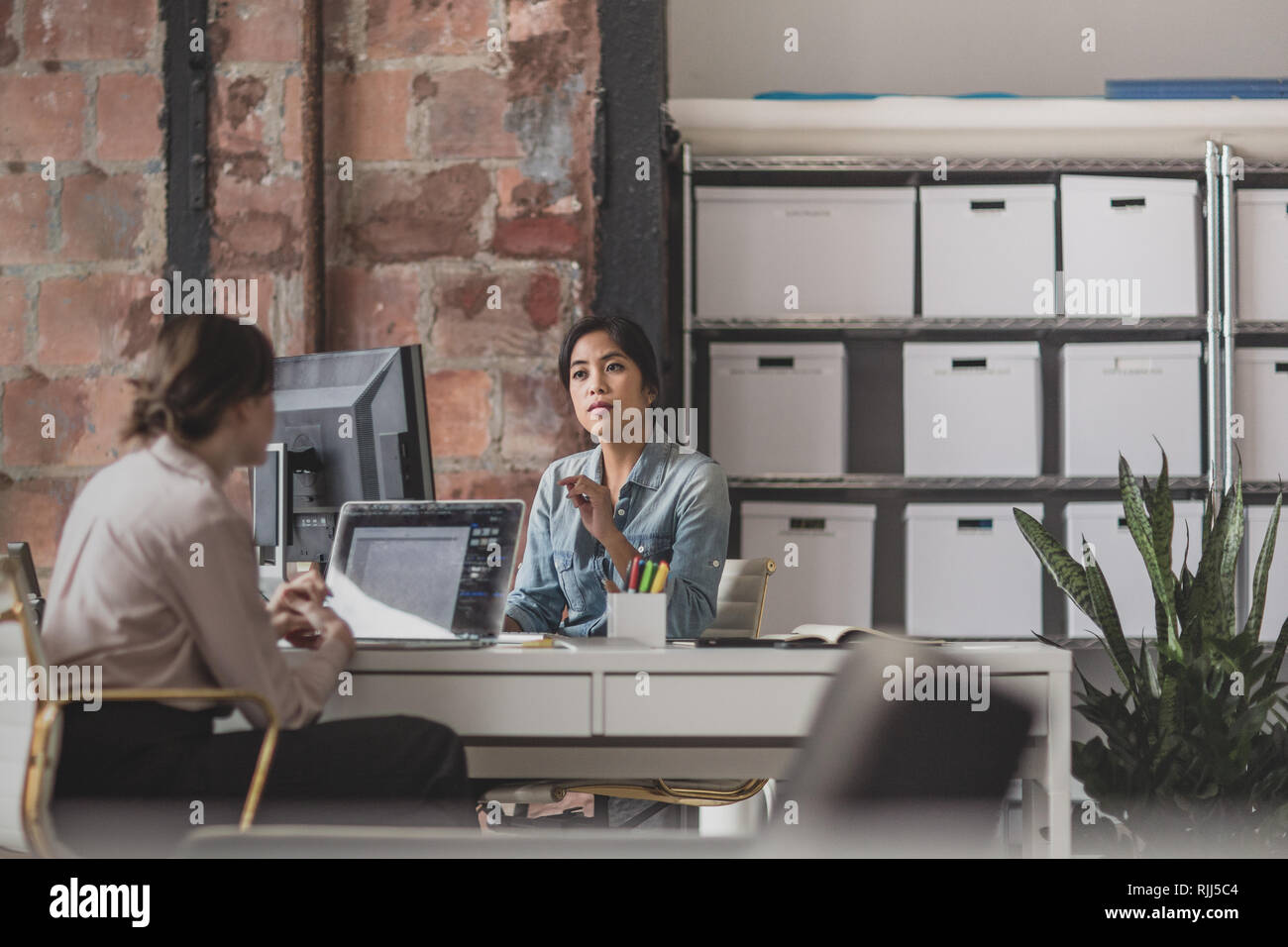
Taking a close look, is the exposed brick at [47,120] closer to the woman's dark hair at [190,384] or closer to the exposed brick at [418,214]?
the exposed brick at [418,214]

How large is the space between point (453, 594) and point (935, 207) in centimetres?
185

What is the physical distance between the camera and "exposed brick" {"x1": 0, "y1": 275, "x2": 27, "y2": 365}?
2506 millimetres

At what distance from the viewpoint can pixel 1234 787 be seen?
197 cm

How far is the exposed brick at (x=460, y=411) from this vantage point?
2475 mm

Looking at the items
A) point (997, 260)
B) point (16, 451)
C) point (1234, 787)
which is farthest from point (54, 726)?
point (997, 260)

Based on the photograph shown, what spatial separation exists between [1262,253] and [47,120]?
114 inches

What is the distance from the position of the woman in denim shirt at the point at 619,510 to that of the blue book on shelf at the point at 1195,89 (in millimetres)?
1521

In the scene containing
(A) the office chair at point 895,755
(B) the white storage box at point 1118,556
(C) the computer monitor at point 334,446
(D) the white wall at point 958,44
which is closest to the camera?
(A) the office chair at point 895,755

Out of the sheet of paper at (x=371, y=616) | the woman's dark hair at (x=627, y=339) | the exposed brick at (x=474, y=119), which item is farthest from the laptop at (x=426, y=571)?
the exposed brick at (x=474, y=119)

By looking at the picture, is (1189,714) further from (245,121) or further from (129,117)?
(129,117)

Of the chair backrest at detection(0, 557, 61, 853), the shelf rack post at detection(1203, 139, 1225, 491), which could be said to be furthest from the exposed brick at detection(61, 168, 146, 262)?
the shelf rack post at detection(1203, 139, 1225, 491)

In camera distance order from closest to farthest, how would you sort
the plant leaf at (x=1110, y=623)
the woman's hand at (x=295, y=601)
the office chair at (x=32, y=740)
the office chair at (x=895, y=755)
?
the office chair at (x=895, y=755) → the office chair at (x=32, y=740) → the woman's hand at (x=295, y=601) → the plant leaf at (x=1110, y=623)

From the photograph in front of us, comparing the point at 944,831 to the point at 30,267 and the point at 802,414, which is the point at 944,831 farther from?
the point at 30,267

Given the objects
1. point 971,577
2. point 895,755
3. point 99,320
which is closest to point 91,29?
point 99,320
